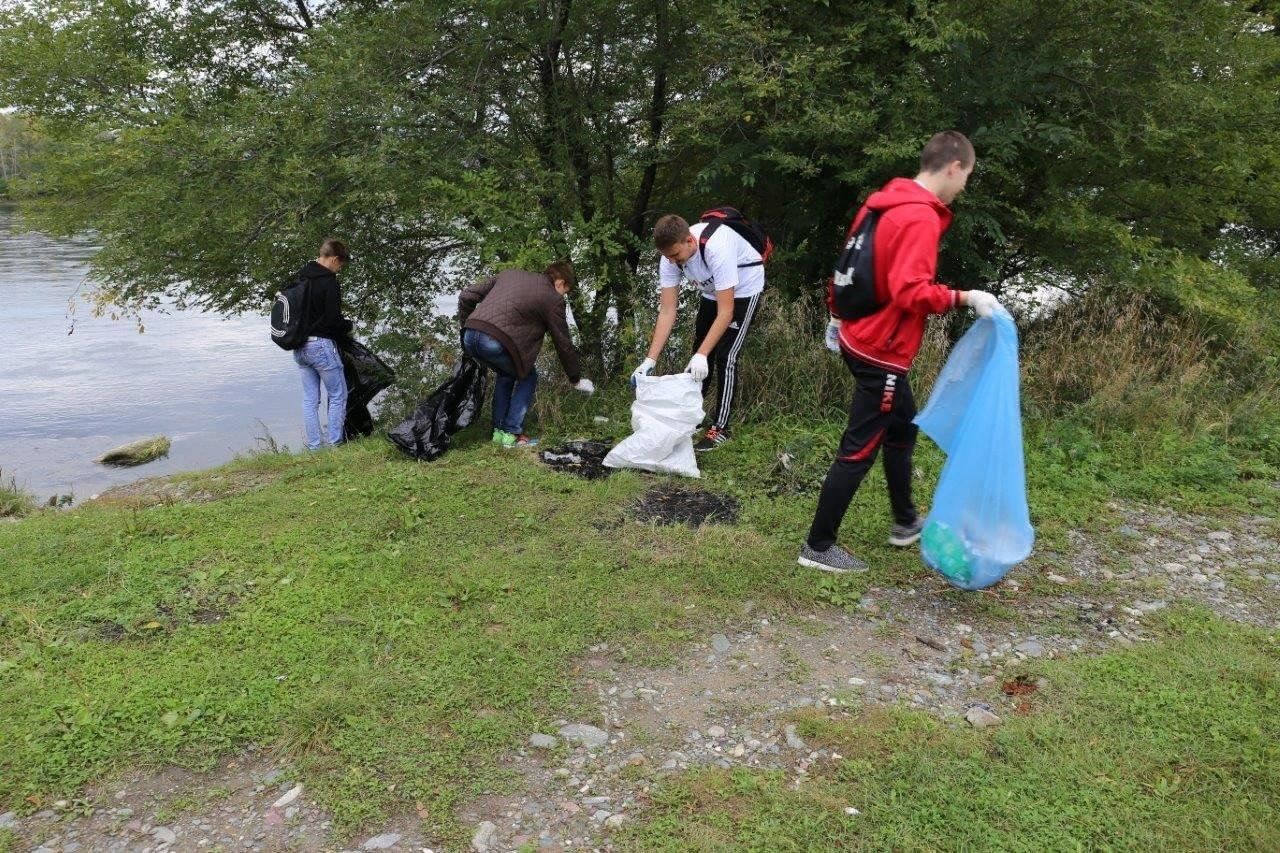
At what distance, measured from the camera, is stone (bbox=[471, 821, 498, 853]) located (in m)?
2.36

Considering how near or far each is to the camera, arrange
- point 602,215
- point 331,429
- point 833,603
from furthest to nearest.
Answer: point 602,215, point 331,429, point 833,603

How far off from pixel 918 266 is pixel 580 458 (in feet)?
8.69

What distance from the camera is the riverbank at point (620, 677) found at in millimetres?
2459

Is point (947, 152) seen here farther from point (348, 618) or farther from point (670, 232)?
point (348, 618)

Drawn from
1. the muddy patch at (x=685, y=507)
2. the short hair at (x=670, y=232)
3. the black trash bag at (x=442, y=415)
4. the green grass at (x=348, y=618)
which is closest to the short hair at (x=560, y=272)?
the black trash bag at (x=442, y=415)

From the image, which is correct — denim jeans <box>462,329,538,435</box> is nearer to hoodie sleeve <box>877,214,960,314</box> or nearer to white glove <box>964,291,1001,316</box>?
hoodie sleeve <box>877,214,960,314</box>

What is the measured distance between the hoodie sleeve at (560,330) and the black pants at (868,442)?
2.30 m

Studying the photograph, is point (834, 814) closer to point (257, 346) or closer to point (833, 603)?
point (833, 603)

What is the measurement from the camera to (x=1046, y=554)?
4008mm

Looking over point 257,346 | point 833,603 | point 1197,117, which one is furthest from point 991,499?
point 257,346

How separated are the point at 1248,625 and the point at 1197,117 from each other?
12.8 feet

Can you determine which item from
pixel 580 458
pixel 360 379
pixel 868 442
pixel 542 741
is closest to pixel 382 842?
pixel 542 741

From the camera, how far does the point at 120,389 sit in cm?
1266

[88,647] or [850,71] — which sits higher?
[850,71]
